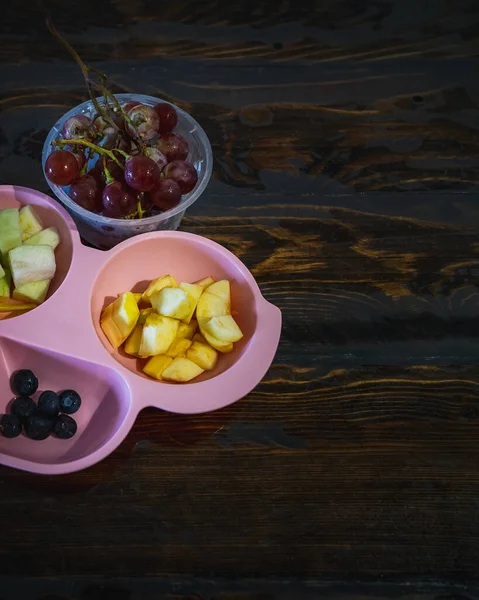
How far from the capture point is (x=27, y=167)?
1.15 m

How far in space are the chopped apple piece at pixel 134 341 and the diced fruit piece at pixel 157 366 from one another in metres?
0.03

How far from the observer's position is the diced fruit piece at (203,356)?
95cm

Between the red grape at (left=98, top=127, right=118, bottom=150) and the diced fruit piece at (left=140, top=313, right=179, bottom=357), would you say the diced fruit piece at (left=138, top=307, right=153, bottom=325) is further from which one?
the red grape at (left=98, top=127, right=118, bottom=150)

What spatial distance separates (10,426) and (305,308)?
0.53 m

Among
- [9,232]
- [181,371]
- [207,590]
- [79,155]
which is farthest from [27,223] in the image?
[207,590]

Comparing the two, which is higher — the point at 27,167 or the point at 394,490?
the point at 27,167

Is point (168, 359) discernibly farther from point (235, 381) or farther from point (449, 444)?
point (449, 444)

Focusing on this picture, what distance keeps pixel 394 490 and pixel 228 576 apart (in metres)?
0.29

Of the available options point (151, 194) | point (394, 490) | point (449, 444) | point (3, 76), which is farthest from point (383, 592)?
point (3, 76)

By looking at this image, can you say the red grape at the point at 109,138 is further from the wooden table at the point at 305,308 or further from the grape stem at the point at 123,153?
the wooden table at the point at 305,308

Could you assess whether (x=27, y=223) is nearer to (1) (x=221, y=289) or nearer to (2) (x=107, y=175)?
(2) (x=107, y=175)

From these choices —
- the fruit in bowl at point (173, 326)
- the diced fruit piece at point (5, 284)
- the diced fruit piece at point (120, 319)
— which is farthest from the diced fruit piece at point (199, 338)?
the diced fruit piece at point (5, 284)

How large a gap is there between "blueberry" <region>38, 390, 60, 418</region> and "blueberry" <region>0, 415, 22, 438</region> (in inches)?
1.5

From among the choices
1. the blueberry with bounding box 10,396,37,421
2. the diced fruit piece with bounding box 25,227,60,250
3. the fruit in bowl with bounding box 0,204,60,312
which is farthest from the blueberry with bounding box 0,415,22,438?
the diced fruit piece with bounding box 25,227,60,250
